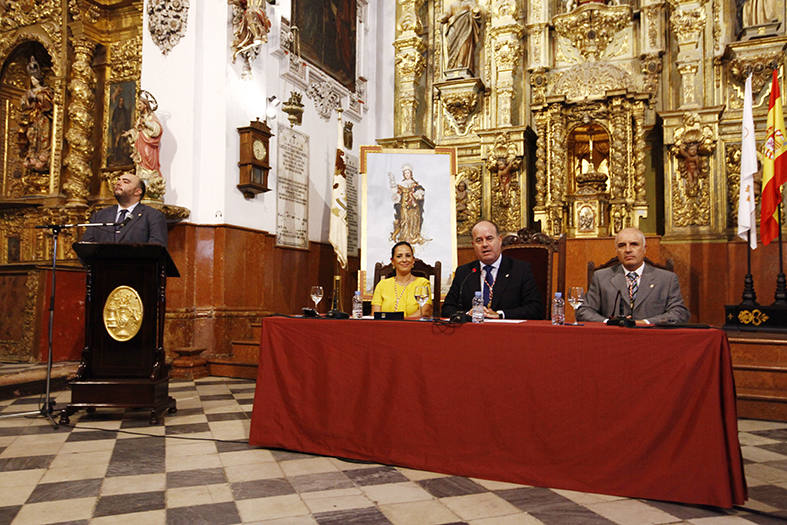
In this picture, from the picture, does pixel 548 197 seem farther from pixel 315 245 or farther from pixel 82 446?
pixel 82 446

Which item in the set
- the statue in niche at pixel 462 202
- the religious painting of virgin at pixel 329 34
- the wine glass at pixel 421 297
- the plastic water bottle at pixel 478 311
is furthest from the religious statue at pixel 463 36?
the plastic water bottle at pixel 478 311

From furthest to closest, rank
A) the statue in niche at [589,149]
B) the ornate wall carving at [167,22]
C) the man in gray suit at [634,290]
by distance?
the statue in niche at [589,149] < the ornate wall carving at [167,22] < the man in gray suit at [634,290]

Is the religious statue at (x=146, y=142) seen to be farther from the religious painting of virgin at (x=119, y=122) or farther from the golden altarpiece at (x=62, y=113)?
the religious painting of virgin at (x=119, y=122)

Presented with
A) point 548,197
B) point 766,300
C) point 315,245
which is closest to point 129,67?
point 315,245

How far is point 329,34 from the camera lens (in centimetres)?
839

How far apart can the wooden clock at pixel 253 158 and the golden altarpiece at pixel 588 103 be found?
2.44 metres

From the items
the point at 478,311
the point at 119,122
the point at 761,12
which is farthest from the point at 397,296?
the point at 761,12

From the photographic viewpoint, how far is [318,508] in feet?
7.50

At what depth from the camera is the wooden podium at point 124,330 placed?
381 cm

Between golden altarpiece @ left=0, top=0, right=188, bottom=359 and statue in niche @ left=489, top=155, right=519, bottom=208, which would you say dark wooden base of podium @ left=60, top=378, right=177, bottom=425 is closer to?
golden altarpiece @ left=0, top=0, right=188, bottom=359

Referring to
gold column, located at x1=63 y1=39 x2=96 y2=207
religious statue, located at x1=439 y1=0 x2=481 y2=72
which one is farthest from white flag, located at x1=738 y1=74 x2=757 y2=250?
gold column, located at x1=63 y1=39 x2=96 y2=207

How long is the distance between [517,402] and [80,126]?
7.58 metres

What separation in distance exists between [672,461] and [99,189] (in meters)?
7.88

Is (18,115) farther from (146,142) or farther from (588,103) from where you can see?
(588,103)
